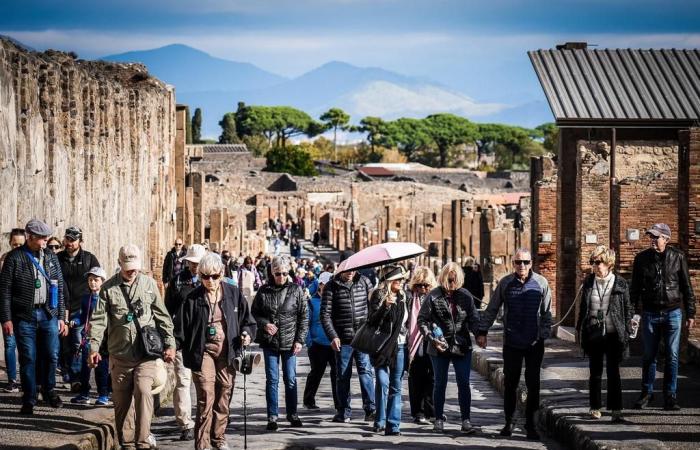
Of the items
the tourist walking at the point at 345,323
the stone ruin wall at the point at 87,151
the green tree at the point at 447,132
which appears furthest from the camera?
the green tree at the point at 447,132

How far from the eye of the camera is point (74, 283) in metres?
12.2

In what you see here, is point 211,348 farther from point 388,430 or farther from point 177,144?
point 177,144

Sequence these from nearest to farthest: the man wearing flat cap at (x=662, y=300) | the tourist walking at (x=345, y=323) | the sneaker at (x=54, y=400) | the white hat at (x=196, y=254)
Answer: the white hat at (x=196, y=254)
the sneaker at (x=54, y=400)
the man wearing flat cap at (x=662, y=300)
the tourist walking at (x=345, y=323)

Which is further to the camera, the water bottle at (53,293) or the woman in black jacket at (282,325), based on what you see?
the woman in black jacket at (282,325)

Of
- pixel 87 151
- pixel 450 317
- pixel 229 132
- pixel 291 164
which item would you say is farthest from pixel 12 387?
pixel 229 132

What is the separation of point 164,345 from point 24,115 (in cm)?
640

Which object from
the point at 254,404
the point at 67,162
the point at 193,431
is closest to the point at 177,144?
the point at 67,162

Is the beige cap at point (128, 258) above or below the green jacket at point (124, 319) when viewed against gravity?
above

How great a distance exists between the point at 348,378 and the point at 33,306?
2.89 meters

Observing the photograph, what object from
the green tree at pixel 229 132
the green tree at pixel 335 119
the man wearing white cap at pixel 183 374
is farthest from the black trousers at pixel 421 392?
the green tree at pixel 335 119

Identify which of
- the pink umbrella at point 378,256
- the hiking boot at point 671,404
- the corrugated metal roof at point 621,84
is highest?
the corrugated metal roof at point 621,84

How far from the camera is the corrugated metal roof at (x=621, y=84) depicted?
2344cm

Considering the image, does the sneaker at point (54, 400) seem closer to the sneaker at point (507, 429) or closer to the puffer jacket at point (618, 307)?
the sneaker at point (507, 429)

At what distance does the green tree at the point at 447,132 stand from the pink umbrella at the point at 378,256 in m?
162
